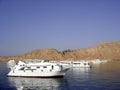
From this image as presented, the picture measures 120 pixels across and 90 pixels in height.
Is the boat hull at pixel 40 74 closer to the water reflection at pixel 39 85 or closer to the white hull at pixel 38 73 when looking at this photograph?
the white hull at pixel 38 73

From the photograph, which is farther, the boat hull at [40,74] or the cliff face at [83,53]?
the cliff face at [83,53]

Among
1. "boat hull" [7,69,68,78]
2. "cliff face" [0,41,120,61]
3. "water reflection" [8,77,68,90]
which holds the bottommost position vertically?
"water reflection" [8,77,68,90]

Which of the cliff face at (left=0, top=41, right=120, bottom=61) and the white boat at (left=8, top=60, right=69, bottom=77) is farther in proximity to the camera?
the cliff face at (left=0, top=41, right=120, bottom=61)

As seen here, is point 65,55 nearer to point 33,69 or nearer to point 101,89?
point 33,69

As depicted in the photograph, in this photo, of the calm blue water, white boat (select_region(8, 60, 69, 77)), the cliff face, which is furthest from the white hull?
the cliff face

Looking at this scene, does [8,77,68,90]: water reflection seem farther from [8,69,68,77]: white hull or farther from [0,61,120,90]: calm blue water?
[8,69,68,77]: white hull

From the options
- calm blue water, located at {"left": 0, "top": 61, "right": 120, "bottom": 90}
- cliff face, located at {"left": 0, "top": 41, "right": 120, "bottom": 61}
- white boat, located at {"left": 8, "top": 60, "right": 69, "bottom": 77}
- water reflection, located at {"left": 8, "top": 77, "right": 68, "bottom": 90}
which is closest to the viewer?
calm blue water, located at {"left": 0, "top": 61, "right": 120, "bottom": 90}

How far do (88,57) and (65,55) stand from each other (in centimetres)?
1592

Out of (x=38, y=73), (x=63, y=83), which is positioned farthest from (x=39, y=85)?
(x=38, y=73)

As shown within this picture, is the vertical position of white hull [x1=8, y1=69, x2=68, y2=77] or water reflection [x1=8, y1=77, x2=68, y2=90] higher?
white hull [x1=8, y1=69, x2=68, y2=77]

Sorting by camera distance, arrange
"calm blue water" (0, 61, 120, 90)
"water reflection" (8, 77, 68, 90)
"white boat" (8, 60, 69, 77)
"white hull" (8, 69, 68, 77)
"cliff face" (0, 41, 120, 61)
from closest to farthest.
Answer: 1. "calm blue water" (0, 61, 120, 90)
2. "water reflection" (8, 77, 68, 90)
3. "white hull" (8, 69, 68, 77)
4. "white boat" (8, 60, 69, 77)
5. "cliff face" (0, 41, 120, 61)

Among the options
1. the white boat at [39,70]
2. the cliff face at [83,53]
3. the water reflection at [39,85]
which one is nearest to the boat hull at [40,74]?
the white boat at [39,70]

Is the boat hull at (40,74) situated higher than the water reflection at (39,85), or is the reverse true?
the boat hull at (40,74)

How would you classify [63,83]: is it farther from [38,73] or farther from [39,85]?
[38,73]
